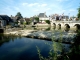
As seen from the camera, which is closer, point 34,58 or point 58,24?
point 34,58

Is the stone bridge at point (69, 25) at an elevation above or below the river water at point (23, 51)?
above

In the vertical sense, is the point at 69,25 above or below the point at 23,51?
above

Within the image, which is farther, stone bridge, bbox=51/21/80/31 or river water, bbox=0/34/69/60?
stone bridge, bbox=51/21/80/31

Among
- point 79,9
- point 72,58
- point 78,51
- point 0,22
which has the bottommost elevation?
point 72,58

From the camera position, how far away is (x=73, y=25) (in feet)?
176

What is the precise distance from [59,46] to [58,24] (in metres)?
61.5

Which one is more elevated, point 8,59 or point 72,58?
Result: point 72,58

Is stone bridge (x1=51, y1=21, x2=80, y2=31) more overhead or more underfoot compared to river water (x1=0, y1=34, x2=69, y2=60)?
more overhead

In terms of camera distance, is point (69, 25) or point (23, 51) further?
point (69, 25)

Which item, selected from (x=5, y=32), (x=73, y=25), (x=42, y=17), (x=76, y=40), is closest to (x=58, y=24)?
(x=73, y=25)

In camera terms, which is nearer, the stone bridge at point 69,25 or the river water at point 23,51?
the river water at point 23,51

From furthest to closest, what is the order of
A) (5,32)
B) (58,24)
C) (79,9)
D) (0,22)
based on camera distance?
1. (58,24)
2. (0,22)
3. (5,32)
4. (79,9)

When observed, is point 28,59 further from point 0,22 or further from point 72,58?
point 0,22

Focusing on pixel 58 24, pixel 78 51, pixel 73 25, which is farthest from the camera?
pixel 58 24
